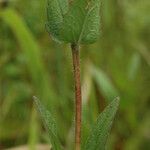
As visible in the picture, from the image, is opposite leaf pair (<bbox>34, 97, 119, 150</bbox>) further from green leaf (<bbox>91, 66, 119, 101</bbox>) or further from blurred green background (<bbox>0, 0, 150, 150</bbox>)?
green leaf (<bbox>91, 66, 119, 101</bbox>)

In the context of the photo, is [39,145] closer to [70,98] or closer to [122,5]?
[70,98]

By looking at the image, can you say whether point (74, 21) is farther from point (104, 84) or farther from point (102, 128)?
point (104, 84)

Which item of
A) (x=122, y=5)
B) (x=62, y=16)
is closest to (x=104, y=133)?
(x=62, y=16)

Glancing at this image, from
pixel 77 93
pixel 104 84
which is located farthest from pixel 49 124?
pixel 104 84

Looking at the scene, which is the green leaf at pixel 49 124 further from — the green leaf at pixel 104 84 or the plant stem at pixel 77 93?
the green leaf at pixel 104 84

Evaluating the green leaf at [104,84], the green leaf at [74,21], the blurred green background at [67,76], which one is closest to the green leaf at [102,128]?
the green leaf at [74,21]

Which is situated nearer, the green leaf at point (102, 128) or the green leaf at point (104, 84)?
the green leaf at point (102, 128)

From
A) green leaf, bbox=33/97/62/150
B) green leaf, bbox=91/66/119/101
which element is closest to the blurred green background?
green leaf, bbox=91/66/119/101

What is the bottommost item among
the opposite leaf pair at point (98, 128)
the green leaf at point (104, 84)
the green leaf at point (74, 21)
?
the green leaf at point (104, 84)

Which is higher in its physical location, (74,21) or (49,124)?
(74,21)
